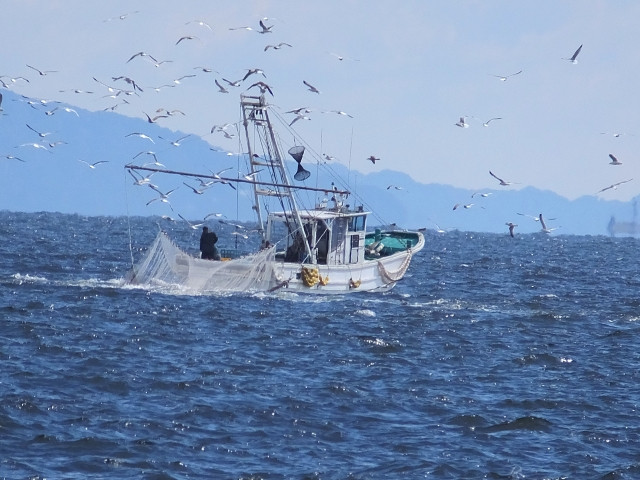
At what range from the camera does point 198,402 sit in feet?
73.0

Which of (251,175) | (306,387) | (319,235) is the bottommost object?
(306,387)

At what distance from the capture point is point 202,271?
38500mm

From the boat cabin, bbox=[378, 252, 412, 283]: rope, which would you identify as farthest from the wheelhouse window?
bbox=[378, 252, 412, 283]: rope

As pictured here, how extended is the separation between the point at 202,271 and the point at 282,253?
3.73 m

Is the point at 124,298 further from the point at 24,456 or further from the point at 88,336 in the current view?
the point at 24,456

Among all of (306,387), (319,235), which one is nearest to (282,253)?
(319,235)

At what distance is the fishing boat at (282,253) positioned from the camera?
3847cm

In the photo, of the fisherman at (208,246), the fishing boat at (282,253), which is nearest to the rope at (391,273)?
the fishing boat at (282,253)

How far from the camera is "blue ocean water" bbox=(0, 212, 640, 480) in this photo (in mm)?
19078

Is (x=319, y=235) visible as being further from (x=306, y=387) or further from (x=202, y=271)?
(x=306, y=387)

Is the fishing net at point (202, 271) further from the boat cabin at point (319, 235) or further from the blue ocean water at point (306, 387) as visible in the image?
the boat cabin at point (319, 235)

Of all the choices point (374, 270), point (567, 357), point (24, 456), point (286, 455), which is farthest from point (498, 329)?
point (24, 456)

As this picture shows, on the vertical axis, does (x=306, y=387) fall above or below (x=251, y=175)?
below

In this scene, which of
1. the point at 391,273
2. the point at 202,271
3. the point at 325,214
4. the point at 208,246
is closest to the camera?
the point at 202,271
